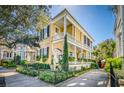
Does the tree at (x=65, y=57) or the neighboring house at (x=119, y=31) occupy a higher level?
the neighboring house at (x=119, y=31)

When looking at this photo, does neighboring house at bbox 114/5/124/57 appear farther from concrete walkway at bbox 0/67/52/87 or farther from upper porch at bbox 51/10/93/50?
concrete walkway at bbox 0/67/52/87

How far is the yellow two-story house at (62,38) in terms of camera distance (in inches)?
182

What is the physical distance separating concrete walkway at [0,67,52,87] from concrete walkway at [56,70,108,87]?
0.36 meters

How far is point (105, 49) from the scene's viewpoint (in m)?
4.65

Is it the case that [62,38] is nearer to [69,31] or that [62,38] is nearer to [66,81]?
[69,31]

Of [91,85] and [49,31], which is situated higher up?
[49,31]

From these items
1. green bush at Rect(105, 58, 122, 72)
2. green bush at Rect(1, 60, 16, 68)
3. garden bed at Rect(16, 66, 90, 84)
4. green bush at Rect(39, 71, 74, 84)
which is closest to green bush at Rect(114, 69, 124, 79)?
green bush at Rect(105, 58, 122, 72)

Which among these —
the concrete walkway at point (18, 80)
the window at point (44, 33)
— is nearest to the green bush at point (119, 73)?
the concrete walkway at point (18, 80)

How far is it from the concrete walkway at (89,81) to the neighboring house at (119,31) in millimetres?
466

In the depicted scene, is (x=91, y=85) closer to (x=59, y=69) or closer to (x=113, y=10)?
(x=59, y=69)

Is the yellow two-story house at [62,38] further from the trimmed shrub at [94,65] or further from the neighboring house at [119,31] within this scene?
the neighboring house at [119,31]

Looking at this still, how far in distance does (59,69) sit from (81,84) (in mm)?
481

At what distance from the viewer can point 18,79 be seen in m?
4.59

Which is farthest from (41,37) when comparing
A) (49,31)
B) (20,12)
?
(20,12)
